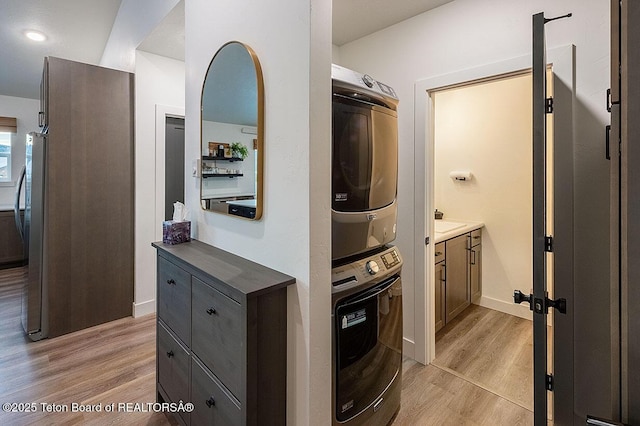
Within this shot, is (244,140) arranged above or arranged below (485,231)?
above

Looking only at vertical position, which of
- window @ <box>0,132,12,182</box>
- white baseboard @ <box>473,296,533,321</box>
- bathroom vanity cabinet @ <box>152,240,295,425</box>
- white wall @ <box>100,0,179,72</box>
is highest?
white wall @ <box>100,0,179,72</box>

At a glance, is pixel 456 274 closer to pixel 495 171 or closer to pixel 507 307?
pixel 507 307

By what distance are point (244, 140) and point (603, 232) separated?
5.90ft

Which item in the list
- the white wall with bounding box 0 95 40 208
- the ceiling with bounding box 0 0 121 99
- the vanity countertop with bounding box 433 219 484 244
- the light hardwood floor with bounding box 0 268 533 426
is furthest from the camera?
the white wall with bounding box 0 95 40 208

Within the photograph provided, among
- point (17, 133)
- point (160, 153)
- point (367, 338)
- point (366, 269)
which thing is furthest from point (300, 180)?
point (17, 133)

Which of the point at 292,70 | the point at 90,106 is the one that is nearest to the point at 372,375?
the point at 292,70

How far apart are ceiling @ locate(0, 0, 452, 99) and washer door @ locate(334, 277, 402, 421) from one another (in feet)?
6.16

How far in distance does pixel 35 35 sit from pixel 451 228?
470cm

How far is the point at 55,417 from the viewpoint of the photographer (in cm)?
179

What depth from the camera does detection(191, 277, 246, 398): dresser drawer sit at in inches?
45.5

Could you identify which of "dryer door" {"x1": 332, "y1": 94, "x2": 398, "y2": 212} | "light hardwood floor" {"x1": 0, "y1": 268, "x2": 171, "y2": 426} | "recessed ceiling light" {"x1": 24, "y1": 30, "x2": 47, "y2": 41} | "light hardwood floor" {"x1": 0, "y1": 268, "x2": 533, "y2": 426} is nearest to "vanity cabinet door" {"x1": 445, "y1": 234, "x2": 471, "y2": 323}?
"light hardwood floor" {"x1": 0, "y1": 268, "x2": 533, "y2": 426}

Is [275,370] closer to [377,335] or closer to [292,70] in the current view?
[377,335]

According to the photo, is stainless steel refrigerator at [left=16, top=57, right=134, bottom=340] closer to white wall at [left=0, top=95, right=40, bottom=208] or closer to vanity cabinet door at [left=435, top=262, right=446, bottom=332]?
vanity cabinet door at [left=435, top=262, right=446, bottom=332]

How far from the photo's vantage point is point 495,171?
330cm
